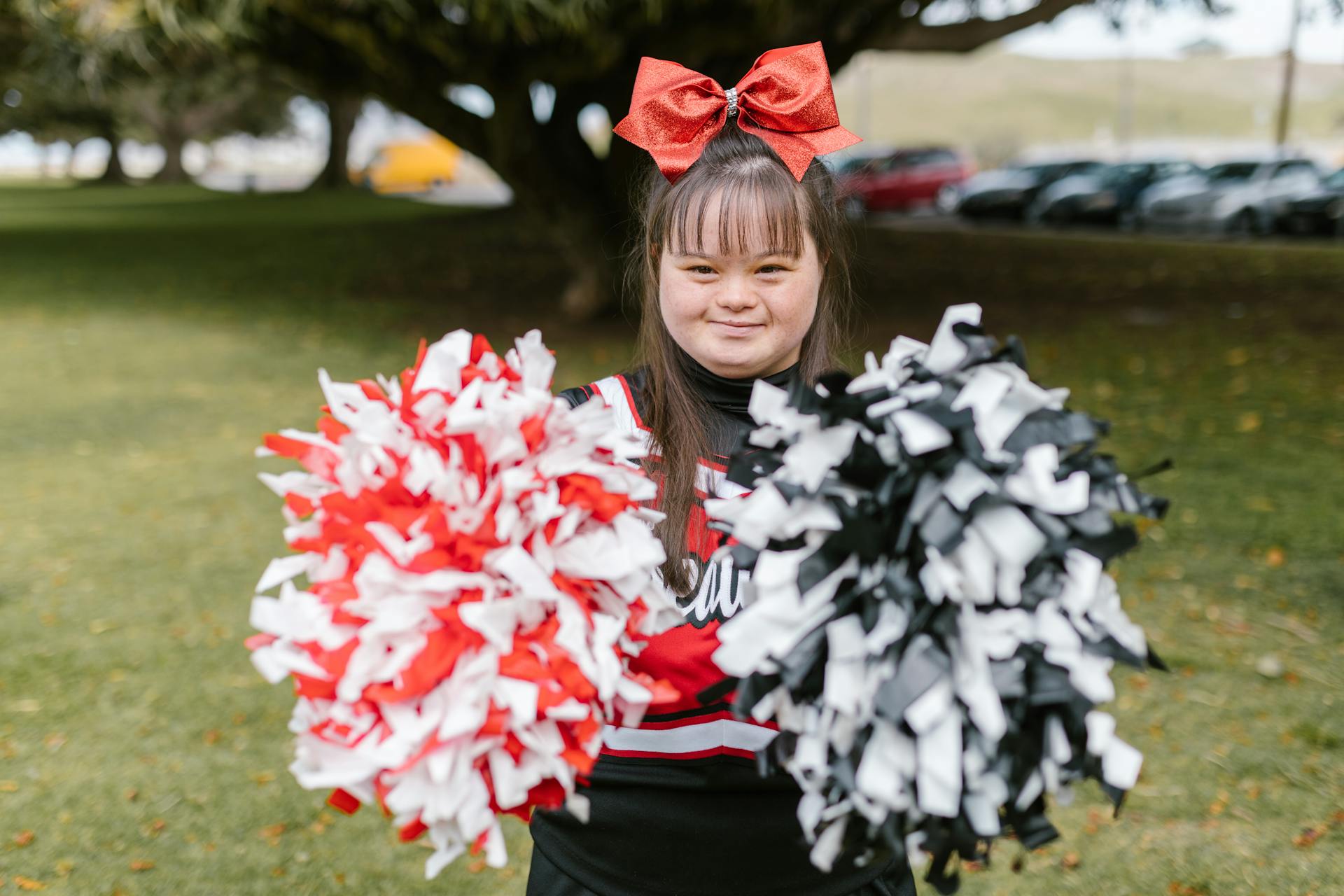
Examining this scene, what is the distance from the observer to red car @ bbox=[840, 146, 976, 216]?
26672 millimetres

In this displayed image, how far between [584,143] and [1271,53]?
14238 cm

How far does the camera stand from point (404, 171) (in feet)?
148

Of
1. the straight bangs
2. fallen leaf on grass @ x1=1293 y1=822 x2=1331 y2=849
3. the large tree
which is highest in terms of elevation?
the large tree

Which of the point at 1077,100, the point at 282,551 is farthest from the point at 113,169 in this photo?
the point at 1077,100

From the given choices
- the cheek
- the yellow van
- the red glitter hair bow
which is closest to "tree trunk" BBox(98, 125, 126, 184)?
the yellow van

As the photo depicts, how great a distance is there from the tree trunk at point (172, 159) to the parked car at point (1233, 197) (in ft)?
132

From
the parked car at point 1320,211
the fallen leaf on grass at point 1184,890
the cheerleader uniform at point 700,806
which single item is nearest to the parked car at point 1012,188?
the parked car at point 1320,211

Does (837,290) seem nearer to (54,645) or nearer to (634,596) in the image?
(634,596)

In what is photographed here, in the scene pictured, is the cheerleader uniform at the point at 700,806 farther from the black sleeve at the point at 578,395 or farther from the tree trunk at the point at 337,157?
the tree trunk at the point at 337,157

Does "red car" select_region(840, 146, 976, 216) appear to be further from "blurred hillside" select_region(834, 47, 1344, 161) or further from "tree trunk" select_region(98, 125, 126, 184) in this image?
"blurred hillside" select_region(834, 47, 1344, 161)

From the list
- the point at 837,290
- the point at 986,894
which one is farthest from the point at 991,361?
the point at 986,894

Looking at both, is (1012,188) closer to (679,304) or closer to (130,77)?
(130,77)

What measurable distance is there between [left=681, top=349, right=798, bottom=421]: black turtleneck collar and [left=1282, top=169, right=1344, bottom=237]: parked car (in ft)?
64.3

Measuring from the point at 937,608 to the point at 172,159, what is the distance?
176ft
